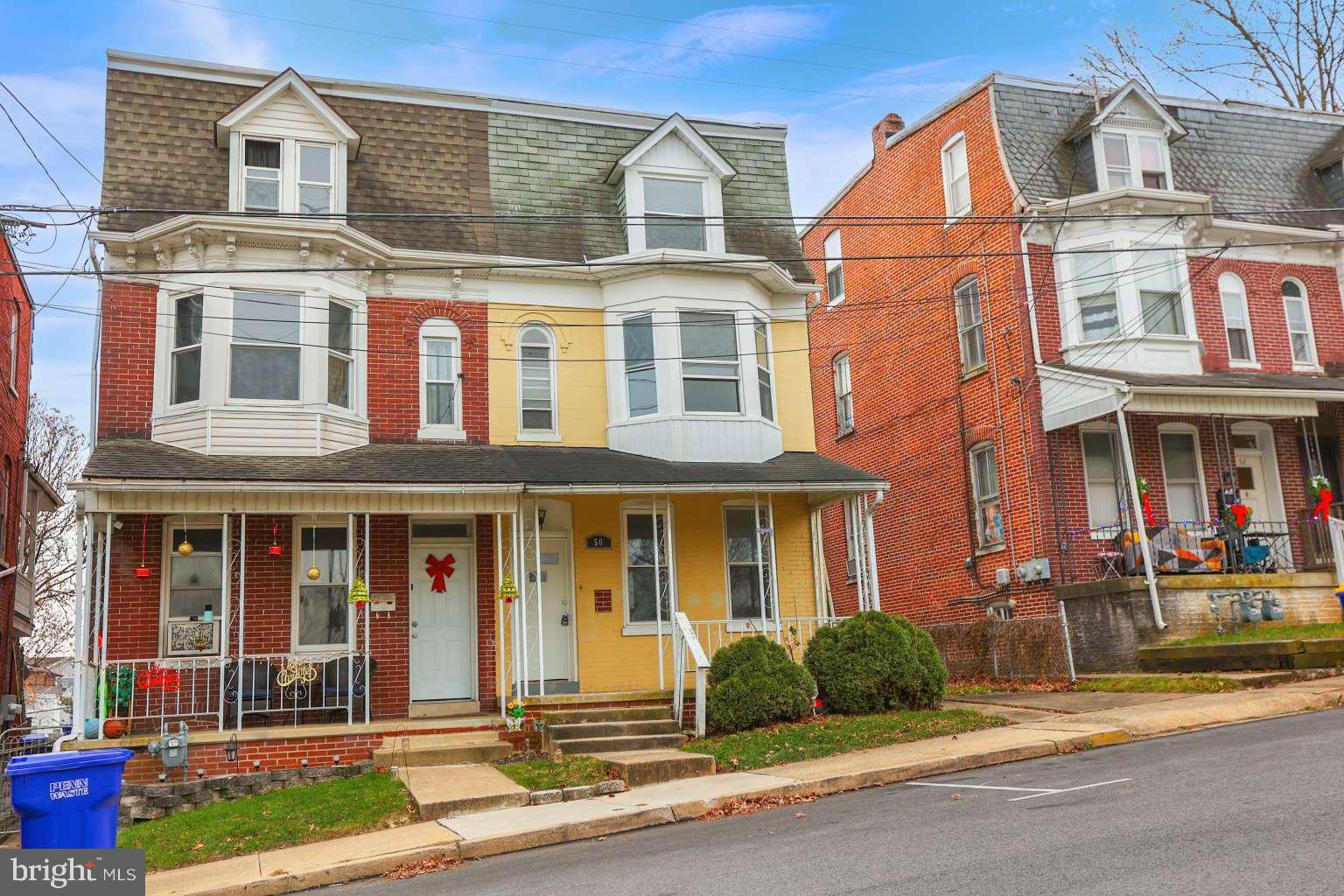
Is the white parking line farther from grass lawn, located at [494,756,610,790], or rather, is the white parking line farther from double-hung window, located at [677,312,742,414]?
double-hung window, located at [677,312,742,414]

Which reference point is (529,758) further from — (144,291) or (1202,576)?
(1202,576)

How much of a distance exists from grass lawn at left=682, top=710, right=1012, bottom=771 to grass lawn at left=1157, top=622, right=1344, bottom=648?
4.65 meters

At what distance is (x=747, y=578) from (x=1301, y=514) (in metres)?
10.7

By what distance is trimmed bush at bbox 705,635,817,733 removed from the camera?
13.7m

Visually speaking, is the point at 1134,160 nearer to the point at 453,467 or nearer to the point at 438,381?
the point at 438,381

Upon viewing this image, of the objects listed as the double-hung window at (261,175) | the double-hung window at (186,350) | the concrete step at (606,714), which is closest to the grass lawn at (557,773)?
the concrete step at (606,714)

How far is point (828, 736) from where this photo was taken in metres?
12.8

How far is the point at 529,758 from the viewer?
1321 centimetres

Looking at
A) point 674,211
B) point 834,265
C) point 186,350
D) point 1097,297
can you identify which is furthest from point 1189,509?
point 186,350

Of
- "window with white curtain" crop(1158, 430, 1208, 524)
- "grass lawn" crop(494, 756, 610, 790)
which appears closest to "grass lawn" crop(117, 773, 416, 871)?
"grass lawn" crop(494, 756, 610, 790)

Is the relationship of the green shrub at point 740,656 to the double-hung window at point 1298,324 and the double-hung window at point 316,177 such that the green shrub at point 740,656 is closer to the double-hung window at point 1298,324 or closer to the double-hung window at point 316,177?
the double-hung window at point 316,177

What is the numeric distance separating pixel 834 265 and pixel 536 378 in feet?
36.3

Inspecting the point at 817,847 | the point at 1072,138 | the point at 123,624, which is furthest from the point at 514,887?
the point at 1072,138

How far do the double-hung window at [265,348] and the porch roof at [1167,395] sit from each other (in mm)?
11797
